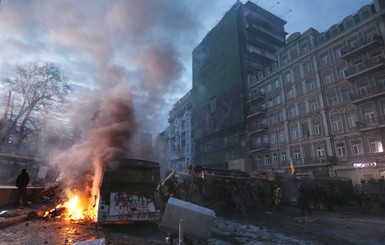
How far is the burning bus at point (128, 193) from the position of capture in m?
8.14

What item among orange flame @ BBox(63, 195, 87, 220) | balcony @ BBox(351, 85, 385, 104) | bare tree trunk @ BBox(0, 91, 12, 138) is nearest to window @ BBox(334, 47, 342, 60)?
balcony @ BBox(351, 85, 385, 104)

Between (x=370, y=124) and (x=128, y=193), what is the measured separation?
27.8m

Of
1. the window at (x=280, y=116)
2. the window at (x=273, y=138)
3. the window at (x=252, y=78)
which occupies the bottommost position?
the window at (x=273, y=138)

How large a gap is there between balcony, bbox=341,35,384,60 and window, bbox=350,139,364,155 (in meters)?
10.2

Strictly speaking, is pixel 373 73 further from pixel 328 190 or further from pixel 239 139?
pixel 239 139

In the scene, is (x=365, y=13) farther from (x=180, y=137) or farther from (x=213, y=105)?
(x=180, y=137)

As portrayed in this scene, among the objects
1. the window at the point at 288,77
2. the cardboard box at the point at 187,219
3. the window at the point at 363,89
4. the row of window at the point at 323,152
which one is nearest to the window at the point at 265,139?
the row of window at the point at 323,152

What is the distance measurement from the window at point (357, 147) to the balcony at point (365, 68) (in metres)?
7.43

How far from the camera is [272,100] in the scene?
126 feet

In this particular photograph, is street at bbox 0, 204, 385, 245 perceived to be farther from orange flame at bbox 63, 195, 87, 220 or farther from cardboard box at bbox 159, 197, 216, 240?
cardboard box at bbox 159, 197, 216, 240

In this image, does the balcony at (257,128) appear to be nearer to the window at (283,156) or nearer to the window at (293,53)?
the window at (283,156)

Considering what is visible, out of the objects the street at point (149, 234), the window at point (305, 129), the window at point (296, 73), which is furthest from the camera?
the window at point (296, 73)

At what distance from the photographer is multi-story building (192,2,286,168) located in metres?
44.7

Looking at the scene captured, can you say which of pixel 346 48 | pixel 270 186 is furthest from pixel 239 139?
pixel 270 186
